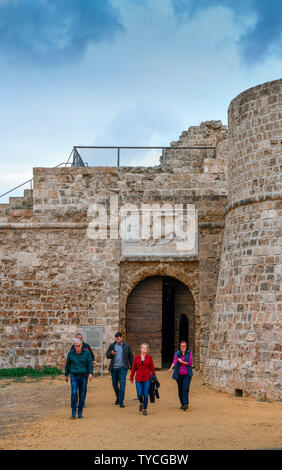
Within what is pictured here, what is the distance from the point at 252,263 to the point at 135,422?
467 centimetres

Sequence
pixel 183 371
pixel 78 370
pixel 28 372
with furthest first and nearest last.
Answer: pixel 28 372, pixel 183 371, pixel 78 370

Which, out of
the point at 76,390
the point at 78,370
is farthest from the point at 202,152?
the point at 76,390

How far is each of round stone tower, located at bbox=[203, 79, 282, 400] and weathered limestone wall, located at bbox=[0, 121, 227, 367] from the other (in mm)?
1961

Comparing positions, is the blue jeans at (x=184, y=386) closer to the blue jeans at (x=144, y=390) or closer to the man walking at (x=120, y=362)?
the blue jeans at (x=144, y=390)

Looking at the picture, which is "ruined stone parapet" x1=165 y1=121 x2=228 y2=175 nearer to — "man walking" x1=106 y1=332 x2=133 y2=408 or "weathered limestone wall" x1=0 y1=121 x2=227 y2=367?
"weathered limestone wall" x1=0 y1=121 x2=227 y2=367

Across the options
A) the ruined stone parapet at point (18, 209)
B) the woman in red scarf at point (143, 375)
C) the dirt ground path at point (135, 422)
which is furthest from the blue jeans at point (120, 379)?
the ruined stone parapet at point (18, 209)

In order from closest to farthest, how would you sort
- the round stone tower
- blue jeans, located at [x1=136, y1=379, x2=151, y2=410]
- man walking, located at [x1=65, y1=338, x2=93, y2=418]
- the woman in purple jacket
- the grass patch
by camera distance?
man walking, located at [x1=65, y1=338, x2=93, y2=418], blue jeans, located at [x1=136, y1=379, x2=151, y2=410], the woman in purple jacket, the round stone tower, the grass patch

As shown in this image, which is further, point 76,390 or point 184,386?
point 184,386

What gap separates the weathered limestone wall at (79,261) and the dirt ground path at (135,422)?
2467 millimetres

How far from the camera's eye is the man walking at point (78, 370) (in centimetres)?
922

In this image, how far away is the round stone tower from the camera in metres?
11.3

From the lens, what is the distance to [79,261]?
15266mm

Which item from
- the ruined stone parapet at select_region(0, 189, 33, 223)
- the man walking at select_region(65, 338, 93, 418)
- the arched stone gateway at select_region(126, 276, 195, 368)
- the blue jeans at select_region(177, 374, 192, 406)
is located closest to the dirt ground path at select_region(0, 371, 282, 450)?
the blue jeans at select_region(177, 374, 192, 406)

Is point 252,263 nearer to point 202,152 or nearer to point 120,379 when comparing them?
point 120,379
